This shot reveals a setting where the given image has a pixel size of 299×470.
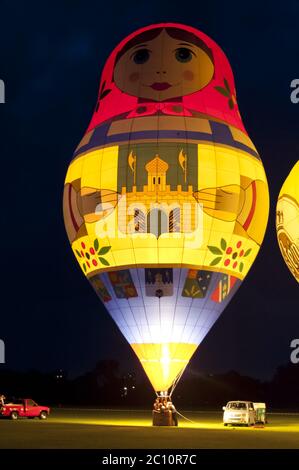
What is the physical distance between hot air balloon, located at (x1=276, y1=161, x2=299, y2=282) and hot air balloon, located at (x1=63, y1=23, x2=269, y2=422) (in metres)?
1.72

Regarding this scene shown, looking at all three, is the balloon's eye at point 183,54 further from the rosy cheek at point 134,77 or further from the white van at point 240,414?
the white van at point 240,414

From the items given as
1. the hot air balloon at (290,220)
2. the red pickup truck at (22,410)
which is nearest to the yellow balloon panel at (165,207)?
the hot air balloon at (290,220)

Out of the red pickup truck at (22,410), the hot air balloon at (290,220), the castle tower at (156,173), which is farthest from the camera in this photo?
the red pickup truck at (22,410)

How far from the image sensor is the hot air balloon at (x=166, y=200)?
28188mm

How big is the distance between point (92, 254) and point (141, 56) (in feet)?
24.6

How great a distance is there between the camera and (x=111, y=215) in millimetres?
28531

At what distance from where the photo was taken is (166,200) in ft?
91.8

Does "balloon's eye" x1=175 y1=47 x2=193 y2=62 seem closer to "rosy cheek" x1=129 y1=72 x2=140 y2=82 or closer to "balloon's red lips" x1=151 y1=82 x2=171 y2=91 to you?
"balloon's red lips" x1=151 y1=82 x2=171 y2=91

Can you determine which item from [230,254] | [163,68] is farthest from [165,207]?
[163,68]

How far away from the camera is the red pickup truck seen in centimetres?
3191

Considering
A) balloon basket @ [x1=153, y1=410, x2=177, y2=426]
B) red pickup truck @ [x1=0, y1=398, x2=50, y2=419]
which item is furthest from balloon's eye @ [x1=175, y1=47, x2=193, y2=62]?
red pickup truck @ [x1=0, y1=398, x2=50, y2=419]

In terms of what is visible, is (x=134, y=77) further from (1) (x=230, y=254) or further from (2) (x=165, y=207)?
(1) (x=230, y=254)

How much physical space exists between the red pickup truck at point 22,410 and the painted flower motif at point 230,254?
9.71 metres
